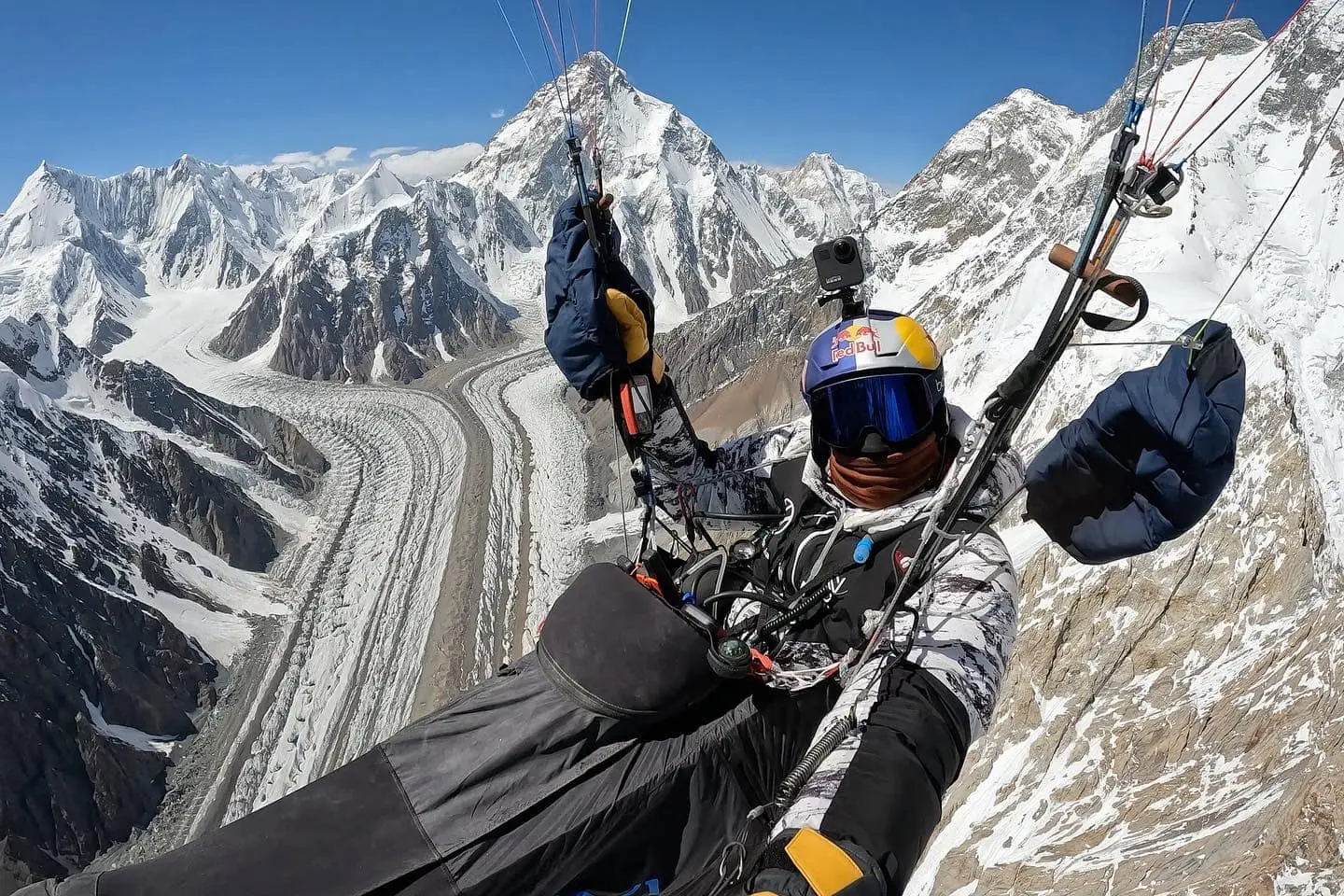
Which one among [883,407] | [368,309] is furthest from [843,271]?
[368,309]

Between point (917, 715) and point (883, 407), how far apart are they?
2.00 meters

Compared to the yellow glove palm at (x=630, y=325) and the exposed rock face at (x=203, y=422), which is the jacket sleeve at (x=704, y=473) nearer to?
the yellow glove palm at (x=630, y=325)

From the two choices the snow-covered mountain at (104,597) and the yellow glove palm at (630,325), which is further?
the snow-covered mountain at (104,597)

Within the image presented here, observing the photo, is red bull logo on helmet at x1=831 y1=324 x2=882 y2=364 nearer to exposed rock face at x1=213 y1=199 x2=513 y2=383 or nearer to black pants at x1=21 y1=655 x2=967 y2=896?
black pants at x1=21 y1=655 x2=967 y2=896

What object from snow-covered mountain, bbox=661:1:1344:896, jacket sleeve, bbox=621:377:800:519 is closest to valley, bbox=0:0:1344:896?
snow-covered mountain, bbox=661:1:1344:896

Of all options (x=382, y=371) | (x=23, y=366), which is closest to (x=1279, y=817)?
(x=23, y=366)

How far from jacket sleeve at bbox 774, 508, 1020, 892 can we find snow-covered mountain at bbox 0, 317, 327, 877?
139 ft

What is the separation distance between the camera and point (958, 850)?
42.0 ft

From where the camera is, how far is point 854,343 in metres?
4.82

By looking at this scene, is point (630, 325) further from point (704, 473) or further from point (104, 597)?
point (104, 597)

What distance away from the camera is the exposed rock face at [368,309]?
11969 cm

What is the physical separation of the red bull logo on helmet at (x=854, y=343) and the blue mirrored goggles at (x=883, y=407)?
179mm

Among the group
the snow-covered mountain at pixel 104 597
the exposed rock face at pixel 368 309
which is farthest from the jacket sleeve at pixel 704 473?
the exposed rock face at pixel 368 309

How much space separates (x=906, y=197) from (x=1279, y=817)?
82775mm
